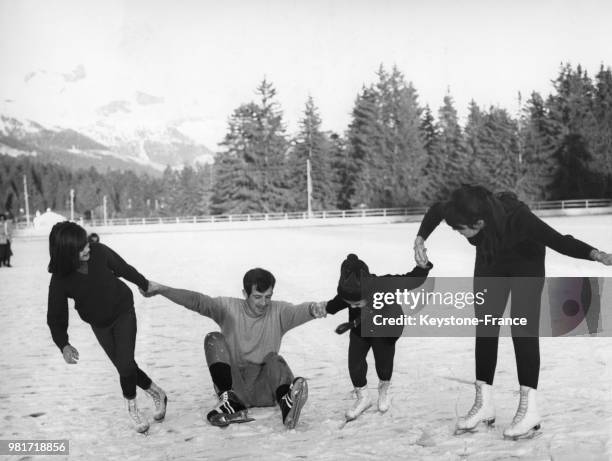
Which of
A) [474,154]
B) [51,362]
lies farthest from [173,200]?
[51,362]

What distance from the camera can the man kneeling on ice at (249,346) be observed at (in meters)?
3.81

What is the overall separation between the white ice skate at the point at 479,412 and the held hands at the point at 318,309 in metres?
0.93

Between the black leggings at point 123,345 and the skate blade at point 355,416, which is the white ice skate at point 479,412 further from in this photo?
the black leggings at point 123,345

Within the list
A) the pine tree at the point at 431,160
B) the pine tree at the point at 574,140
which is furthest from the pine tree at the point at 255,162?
the pine tree at the point at 574,140

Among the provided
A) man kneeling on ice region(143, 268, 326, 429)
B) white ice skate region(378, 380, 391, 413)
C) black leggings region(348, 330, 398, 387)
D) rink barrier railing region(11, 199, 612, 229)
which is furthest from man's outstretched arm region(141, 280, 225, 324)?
rink barrier railing region(11, 199, 612, 229)

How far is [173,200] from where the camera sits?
117m

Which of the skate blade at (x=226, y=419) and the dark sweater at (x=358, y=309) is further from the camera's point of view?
the skate blade at (x=226, y=419)

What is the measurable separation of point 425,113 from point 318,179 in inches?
516

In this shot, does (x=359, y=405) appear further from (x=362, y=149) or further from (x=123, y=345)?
(x=362, y=149)

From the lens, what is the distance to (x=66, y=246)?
3.42m

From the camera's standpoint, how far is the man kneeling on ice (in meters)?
3.81

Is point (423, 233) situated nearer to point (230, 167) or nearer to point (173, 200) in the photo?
point (230, 167)

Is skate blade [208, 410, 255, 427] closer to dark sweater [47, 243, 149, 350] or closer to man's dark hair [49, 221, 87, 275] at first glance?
dark sweater [47, 243, 149, 350]

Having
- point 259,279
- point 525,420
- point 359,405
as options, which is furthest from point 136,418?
point 525,420
